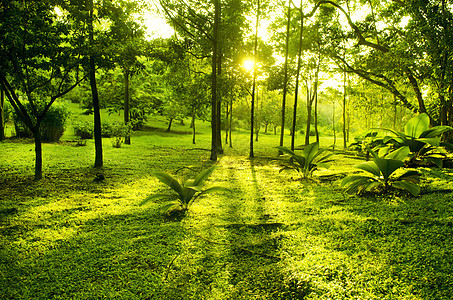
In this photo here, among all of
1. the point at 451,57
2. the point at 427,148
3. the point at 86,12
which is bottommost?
the point at 427,148

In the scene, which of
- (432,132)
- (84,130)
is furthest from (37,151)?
(84,130)

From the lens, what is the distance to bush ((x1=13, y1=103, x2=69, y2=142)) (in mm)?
11930

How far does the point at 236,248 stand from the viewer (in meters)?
2.49

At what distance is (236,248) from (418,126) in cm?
488

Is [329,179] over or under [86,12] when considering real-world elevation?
under

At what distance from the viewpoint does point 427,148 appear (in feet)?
16.2

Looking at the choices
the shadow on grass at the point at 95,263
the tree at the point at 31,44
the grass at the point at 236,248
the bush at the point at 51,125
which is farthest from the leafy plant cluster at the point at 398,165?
the bush at the point at 51,125

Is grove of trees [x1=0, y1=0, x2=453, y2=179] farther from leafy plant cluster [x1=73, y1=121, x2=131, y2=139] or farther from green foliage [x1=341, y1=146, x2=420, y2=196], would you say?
green foliage [x1=341, y1=146, x2=420, y2=196]

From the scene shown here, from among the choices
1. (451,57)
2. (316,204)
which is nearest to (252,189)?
(316,204)

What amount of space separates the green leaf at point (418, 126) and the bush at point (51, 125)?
14.5 m

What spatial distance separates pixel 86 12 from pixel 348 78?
66.3ft

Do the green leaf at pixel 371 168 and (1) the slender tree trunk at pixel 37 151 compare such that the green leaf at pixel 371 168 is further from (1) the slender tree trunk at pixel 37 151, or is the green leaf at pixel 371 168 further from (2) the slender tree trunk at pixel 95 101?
(1) the slender tree trunk at pixel 37 151

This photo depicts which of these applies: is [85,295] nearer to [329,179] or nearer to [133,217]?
[133,217]

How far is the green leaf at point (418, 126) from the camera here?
4870 mm
